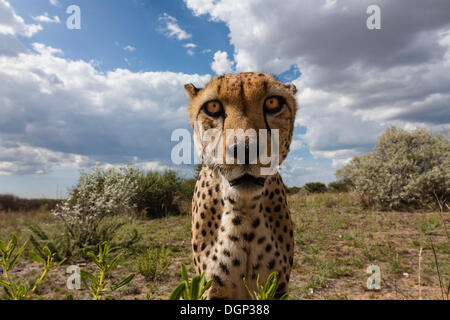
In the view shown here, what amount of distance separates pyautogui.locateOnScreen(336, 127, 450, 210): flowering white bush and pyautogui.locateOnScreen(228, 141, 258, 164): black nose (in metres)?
9.74

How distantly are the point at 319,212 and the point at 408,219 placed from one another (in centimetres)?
241

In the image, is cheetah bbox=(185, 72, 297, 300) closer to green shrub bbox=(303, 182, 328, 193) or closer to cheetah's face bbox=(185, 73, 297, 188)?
cheetah's face bbox=(185, 73, 297, 188)

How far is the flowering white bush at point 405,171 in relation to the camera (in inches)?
364

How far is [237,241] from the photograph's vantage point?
4.79ft

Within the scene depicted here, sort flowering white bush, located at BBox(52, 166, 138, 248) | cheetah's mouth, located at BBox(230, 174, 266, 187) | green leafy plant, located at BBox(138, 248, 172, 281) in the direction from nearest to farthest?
1. cheetah's mouth, located at BBox(230, 174, 266, 187)
2. green leafy plant, located at BBox(138, 248, 172, 281)
3. flowering white bush, located at BBox(52, 166, 138, 248)

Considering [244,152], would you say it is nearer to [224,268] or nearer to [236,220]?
[236,220]

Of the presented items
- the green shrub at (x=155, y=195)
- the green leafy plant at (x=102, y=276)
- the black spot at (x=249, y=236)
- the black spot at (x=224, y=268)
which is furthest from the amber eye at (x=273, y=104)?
the green shrub at (x=155, y=195)

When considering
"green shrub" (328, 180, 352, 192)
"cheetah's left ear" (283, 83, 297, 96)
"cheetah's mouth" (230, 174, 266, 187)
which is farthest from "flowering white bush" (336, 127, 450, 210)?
"cheetah's mouth" (230, 174, 266, 187)

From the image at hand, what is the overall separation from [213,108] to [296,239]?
5.39 meters

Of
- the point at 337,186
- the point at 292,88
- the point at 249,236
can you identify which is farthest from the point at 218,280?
the point at 337,186

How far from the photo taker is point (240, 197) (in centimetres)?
131

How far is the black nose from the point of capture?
3.67ft
